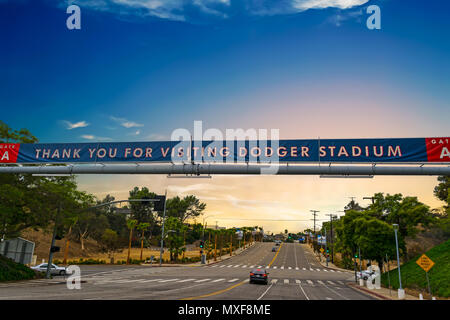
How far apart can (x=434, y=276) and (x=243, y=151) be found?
22.8 m

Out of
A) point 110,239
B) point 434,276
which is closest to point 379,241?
point 434,276

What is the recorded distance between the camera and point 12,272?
86.5 feet

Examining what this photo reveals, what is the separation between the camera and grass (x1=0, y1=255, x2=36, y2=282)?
2536 centimetres

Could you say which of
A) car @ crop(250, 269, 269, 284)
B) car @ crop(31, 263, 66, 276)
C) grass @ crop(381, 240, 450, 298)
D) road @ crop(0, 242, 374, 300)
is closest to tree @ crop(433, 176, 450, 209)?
grass @ crop(381, 240, 450, 298)

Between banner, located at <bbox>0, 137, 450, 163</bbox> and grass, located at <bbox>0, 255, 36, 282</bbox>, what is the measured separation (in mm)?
10320

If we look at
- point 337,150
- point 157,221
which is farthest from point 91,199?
point 157,221

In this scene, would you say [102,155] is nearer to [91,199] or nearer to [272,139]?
[272,139]

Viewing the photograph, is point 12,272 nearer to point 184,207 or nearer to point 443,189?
point 443,189

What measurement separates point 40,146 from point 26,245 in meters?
19.9

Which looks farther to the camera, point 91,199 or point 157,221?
point 157,221

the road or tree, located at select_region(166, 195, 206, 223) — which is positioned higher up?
tree, located at select_region(166, 195, 206, 223)

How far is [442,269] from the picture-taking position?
28.0 metres

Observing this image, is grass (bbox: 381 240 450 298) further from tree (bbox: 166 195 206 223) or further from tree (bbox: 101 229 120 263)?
tree (bbox: 166 195 206 223)

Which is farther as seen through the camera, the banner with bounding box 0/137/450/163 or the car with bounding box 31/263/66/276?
the car with bounding box 31/263/66/276
